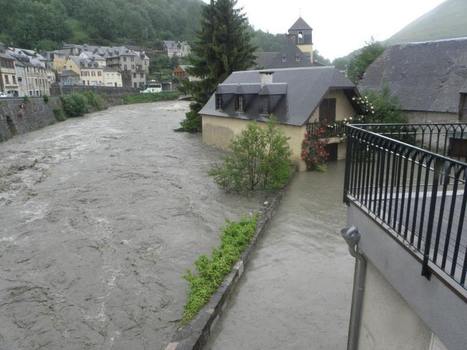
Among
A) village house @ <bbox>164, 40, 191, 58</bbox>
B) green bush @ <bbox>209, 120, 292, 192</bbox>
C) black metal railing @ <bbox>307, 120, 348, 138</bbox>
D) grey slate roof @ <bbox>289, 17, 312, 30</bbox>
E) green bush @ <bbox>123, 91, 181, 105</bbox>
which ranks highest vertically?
village house @ <bbox>164, 40, 191, 58</bbox>

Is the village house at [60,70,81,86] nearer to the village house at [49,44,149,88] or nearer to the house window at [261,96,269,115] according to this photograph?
the village house at [49,44,149,88]

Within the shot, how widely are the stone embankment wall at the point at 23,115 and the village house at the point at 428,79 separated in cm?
2903

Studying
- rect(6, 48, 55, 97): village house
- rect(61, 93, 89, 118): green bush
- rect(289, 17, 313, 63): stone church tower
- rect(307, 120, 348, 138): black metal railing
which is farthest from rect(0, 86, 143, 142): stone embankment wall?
rect(289, 17, 313, 63): stone church tower

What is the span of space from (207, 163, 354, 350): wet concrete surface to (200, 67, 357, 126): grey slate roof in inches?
285

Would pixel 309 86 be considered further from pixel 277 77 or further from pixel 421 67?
pixel 421 67

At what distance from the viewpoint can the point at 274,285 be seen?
843cm

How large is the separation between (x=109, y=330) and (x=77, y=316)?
953mm

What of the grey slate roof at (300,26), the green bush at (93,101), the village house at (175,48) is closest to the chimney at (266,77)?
the green bush at (93,101)

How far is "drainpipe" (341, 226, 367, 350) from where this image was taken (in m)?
4.39

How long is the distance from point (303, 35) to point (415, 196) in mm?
69835

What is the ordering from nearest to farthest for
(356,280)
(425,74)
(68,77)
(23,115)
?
1. (356,280)
2. (425,74)
3. (23,115)
4. (68,77)

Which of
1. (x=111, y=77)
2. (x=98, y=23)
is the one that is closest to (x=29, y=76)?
(x=111, y=77)

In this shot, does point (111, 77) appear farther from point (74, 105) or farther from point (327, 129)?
point (327, 129)

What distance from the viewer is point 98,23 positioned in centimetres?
13362
